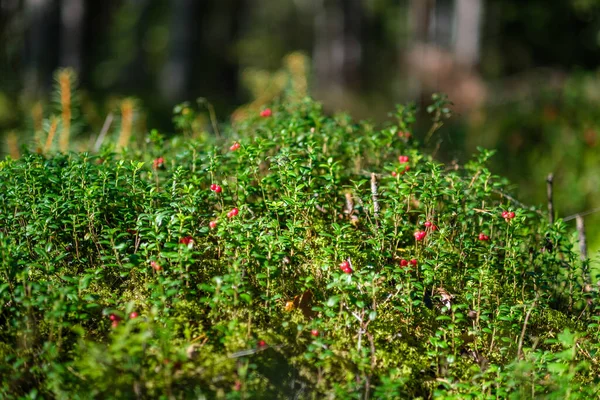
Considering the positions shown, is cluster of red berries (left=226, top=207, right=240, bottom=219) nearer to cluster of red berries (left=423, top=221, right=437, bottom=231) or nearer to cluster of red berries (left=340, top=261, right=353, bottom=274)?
cluster of red berries (left=340, top=261, right=353, bottom=274)

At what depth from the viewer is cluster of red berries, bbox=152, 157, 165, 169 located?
3494 millimetres

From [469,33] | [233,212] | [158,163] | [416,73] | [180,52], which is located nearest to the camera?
[233,212]

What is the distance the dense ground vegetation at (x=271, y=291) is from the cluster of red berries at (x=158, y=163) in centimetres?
2

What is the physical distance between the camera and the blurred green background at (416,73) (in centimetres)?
753

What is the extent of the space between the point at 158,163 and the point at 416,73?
34.8ft

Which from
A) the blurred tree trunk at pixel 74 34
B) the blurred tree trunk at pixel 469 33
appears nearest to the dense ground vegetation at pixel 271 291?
the blurred tree trunk at pixel 74 34

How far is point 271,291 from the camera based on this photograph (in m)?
2.77

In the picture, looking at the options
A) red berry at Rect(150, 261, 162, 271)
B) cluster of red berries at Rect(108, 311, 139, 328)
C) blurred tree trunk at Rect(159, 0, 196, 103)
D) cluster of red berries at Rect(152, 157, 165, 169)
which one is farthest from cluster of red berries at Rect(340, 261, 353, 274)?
blurred tree trunk at Rect(159, 0, 196, 103)

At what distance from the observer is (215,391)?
2.27 metres

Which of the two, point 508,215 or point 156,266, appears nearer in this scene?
point 156,266

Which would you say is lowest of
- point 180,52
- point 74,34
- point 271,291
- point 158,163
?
point 271,291

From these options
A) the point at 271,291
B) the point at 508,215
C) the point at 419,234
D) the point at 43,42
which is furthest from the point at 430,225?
the point at 43,42

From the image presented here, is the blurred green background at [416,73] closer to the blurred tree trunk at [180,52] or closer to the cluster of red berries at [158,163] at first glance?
the blurred tree trunk at [180,52]

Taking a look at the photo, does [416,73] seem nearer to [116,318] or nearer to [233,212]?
[233,212]
